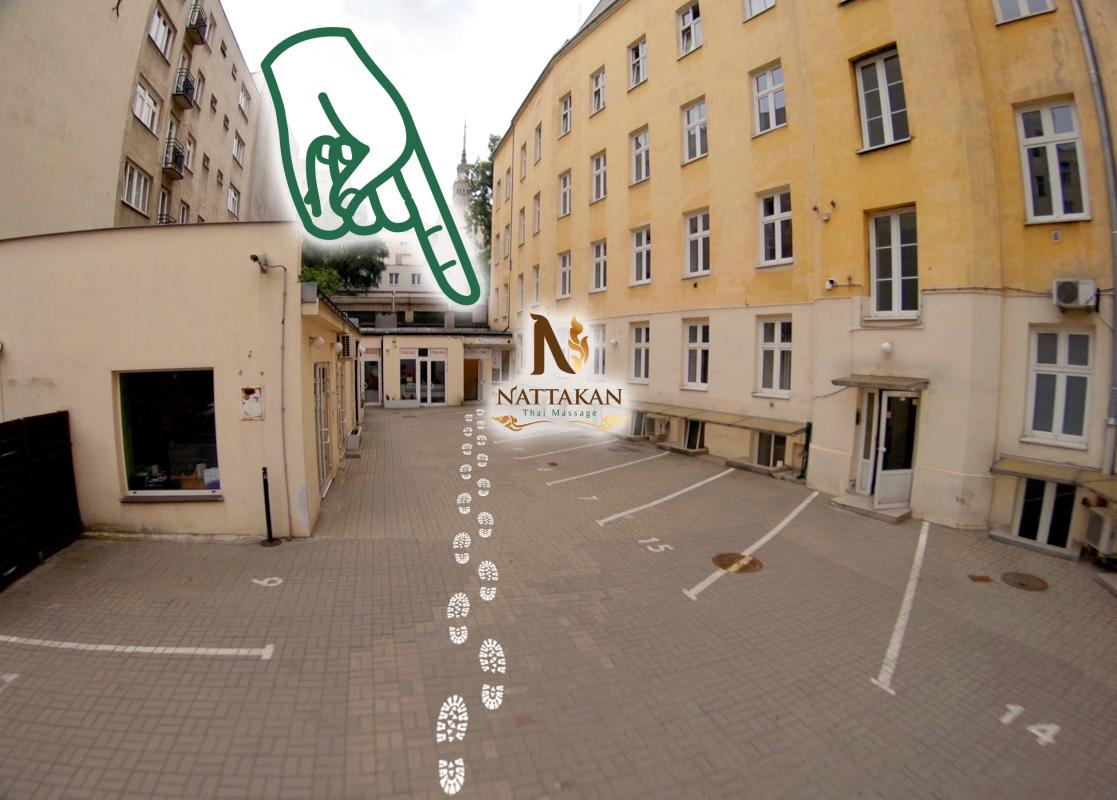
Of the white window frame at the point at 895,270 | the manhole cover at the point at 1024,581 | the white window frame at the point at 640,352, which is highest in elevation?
the white window frame at the point at 895,270

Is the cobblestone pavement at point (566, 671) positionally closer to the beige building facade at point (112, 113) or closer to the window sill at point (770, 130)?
the beige building facade at point (112, 113)

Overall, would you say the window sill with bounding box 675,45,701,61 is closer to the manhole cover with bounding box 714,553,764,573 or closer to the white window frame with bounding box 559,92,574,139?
the white window frame with bounding box 559,92,574,139

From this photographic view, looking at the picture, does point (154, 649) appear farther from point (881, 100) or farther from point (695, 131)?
point (695, 131)

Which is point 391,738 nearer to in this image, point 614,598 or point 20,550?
point 614,598

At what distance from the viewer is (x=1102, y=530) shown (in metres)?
6.47

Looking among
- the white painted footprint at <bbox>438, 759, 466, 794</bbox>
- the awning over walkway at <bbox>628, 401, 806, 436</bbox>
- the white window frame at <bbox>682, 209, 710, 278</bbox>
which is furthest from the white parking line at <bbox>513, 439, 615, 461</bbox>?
the white painted footprint at <bbox>438, 759, 466, 794</bbox>

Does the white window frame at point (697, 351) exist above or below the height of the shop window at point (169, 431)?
above

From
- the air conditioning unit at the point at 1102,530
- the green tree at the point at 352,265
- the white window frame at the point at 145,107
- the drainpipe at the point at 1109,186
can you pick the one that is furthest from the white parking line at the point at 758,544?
the green tree at the point at 352,265

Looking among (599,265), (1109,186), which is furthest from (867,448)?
(599,265)

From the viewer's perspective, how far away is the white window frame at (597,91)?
1741 cm

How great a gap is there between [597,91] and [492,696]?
747 inches

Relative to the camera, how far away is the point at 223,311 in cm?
686

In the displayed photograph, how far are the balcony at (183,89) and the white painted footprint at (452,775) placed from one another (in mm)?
20650

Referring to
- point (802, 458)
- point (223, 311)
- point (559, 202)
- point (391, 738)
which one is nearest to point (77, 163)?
point (223, 311)
